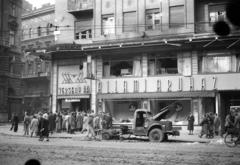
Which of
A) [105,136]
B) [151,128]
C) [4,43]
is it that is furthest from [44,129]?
[4,43]

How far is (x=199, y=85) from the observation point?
83.5ft

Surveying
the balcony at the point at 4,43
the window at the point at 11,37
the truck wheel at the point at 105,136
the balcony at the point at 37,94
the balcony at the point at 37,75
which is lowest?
the truck wheel at the point at 105,136

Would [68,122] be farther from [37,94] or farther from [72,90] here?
[37,94]

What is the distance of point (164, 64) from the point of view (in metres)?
26.9

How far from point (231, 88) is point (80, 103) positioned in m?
13.7

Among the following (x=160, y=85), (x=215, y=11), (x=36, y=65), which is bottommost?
(x=160, y=85)

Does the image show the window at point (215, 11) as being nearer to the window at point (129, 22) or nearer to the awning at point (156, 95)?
the awning at point (156, 95)

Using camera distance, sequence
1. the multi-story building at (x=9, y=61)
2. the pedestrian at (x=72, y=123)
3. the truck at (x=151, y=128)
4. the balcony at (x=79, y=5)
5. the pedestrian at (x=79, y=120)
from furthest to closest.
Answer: the multi-story building at (x=9, y=61), the balcony at (x=79, y=5), the pedestrian at (x=79, y=120), the pedestrian at (x=72, y=123), the truck at (x=151, y=128)

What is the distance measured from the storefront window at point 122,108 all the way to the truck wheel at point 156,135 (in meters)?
8.60

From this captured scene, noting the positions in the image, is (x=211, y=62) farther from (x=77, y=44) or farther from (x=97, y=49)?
(x=77, y=44)

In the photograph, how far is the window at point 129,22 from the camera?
92.2 feet

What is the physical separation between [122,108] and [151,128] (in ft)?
30.5

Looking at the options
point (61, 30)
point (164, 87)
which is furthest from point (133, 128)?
point (61, 30)

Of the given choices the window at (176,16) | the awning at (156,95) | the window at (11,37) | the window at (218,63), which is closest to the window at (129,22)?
the window at (176,16)
